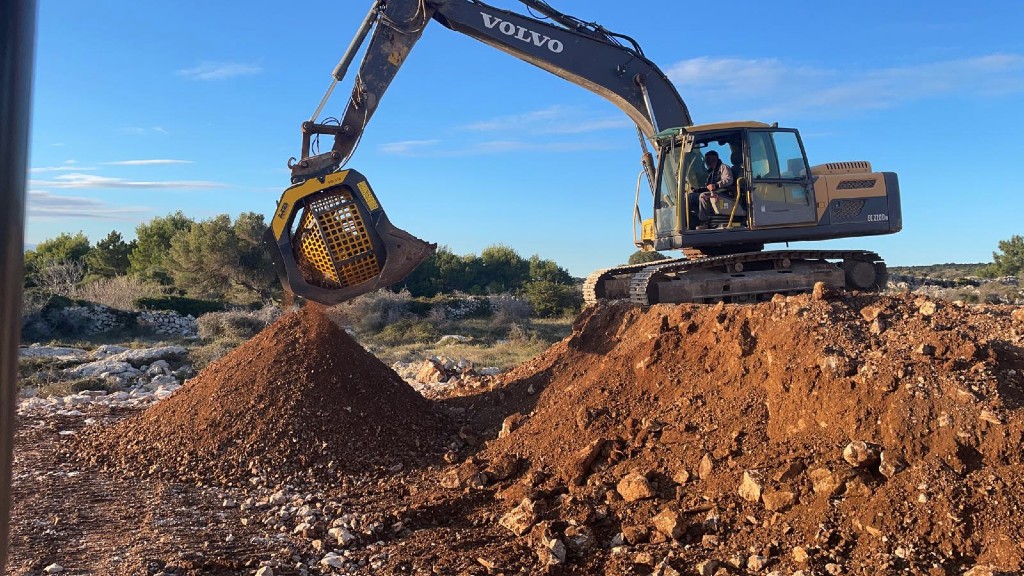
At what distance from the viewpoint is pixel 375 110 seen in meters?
7.92

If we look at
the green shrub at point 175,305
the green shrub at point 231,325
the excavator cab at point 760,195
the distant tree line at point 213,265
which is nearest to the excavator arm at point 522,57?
the excavator cab at point 760,195

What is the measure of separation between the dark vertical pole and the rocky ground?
11.8 ft

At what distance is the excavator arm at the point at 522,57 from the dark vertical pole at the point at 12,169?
6294mm

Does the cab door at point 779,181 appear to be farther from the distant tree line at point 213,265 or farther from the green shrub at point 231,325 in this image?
the distant tree line at point 213,265

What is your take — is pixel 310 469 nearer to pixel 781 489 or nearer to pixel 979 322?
pixel 781 489

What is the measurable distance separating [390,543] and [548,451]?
163 centimetres

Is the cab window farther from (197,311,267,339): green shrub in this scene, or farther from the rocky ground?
(197,311,267,339): green shrub

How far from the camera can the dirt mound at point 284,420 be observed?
20.7 ft

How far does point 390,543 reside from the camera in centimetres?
472

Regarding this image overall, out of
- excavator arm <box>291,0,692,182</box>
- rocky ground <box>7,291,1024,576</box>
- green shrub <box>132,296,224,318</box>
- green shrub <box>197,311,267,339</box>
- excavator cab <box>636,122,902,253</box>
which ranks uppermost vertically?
excavator arm <box>291,0,692,182</box>

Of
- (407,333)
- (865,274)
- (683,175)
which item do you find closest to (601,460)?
(683,175)

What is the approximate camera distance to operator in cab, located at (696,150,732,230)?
8.95 meters

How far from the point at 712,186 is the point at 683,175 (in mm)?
417

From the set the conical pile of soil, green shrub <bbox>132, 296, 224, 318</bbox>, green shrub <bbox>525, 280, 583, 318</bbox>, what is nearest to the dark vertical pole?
the conical pile of soil
